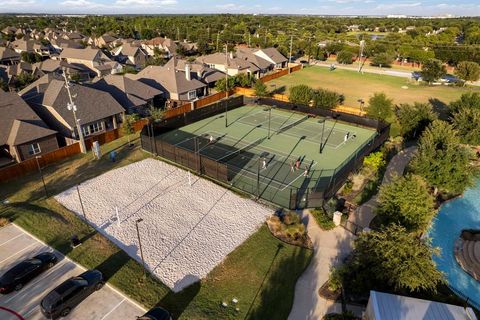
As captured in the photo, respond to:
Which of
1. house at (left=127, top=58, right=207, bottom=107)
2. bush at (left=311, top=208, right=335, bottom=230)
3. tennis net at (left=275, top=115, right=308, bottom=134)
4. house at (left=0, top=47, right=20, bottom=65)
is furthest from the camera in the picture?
house at (left=0, top=47, right=20, bottom=65)

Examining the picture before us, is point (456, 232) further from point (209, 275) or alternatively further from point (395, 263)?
point (209, 275)

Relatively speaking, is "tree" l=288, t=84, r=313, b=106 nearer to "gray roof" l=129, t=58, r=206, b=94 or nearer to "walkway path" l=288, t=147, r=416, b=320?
"gray roof" l=129, t=58, r=206, b=94

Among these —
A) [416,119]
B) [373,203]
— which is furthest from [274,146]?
[416,119]


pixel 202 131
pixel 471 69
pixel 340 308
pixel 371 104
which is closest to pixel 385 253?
pixel 340 308

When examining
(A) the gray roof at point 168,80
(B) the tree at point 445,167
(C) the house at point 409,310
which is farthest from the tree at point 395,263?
(A) the gray roof at point 168,80

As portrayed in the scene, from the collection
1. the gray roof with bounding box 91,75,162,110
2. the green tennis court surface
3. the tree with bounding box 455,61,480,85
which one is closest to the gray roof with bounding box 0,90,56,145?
the gray roof with bounding box 91,75,162,110

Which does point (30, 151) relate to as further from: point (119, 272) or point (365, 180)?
point (365, 180)

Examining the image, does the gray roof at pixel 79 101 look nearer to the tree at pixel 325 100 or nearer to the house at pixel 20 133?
the house at pixel 20 133

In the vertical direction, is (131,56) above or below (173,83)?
below
